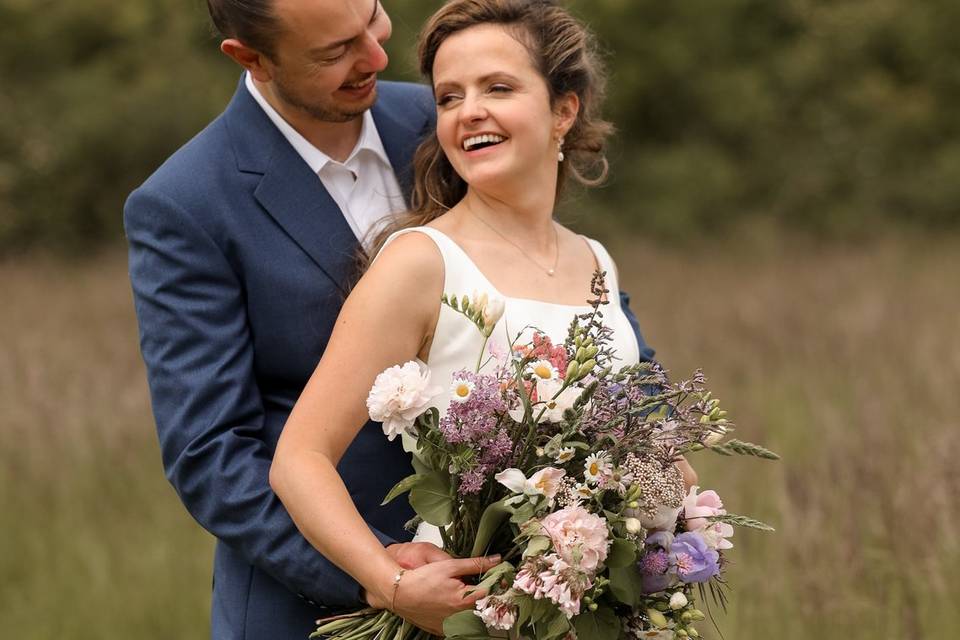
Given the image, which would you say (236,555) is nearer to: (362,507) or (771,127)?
(362,507)

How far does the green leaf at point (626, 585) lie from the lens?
8.38 ft

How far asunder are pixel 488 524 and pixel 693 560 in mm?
411

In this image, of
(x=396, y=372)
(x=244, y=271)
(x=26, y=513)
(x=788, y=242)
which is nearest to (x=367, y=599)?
(x=396, y=372)

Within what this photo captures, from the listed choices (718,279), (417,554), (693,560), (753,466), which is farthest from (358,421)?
(718,279)

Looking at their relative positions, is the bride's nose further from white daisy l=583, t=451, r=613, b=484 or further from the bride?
white daisy l=583, t=451, r=613, b=484

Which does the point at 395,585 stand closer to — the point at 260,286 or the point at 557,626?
the point at 557,626

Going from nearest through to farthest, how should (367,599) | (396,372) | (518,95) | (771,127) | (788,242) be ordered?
(396,372) < (367,599) < (518,95) < (788,242) < (771,127)

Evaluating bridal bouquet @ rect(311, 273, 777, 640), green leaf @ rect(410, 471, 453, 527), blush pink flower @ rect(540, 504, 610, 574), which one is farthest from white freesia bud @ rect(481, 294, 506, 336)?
blush pink flower @ rect(540, 504, 610, 574)

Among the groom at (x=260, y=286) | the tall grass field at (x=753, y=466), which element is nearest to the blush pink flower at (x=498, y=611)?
the groom at (x=260, y=286)

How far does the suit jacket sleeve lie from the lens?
9.55ft

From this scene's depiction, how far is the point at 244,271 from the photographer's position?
3.14 meters

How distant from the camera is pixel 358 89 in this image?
3311 millimetres

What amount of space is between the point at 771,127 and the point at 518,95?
1580 cm

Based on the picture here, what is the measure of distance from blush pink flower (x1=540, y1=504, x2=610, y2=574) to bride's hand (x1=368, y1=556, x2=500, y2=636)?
0.75 ft
